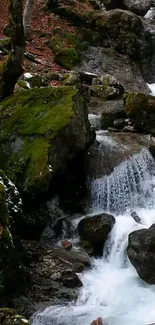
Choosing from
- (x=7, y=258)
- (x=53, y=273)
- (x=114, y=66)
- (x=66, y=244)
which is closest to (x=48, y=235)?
(x=66, y=244)

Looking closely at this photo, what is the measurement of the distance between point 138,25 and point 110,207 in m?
12.5

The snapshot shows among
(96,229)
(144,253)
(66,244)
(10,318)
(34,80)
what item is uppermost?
(10,318)

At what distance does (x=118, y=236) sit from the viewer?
9.98 metres

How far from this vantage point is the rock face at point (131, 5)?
24.0 meters

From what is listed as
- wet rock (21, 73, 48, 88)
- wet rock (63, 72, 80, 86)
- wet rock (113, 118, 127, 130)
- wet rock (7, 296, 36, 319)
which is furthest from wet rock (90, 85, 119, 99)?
wet rock (7, 296, 36, 319)

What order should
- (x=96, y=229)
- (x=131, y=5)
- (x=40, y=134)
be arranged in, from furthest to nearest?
(x=131, y=5) < (x=40, y=134) < (x=96, y=229)

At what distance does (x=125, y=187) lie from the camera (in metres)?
11.3

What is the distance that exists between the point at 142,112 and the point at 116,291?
225 inches

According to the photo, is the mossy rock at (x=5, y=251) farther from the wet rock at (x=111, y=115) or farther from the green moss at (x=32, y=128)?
the wet rock at (x=111, y=115)

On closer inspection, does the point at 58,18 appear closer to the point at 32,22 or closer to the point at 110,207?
the point at 32,22

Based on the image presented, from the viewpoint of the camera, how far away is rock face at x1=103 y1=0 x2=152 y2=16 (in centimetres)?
2398

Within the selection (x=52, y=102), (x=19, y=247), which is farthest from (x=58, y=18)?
(x=19, y=247)

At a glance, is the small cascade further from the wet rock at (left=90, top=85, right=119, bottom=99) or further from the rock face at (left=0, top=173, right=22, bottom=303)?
the wet rock at (left=90, top=85, right=119, bottom=99)

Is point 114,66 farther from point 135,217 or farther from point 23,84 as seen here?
point 135,217
